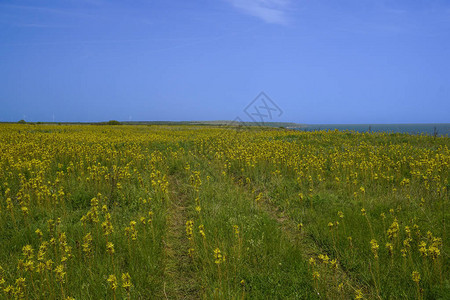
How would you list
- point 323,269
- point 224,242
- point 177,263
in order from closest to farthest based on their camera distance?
point 323,269
point 177,263
point 224,242

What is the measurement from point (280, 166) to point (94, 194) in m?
6.72

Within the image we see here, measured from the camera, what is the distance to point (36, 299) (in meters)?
3.20

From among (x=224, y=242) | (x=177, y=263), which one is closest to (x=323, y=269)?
(x=224, y=242)

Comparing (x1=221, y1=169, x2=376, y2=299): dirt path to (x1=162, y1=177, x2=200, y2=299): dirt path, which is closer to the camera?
(x1=221, y1=169, x2=376, y2=299): dirt path

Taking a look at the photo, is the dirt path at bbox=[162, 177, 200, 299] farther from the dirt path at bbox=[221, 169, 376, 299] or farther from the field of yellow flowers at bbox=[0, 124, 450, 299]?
the dirt path at bbox=[221, 169, 376, 299]

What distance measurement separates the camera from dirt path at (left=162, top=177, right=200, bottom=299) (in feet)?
11.8

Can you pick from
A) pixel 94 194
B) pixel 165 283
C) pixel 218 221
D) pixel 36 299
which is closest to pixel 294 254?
pixel 218 221

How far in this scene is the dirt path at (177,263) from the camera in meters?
3.60

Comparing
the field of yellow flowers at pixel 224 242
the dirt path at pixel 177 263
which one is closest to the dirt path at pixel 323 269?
the field of yellow flowers at pixel 224 242

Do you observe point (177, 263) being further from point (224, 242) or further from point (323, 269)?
point (323, 269)

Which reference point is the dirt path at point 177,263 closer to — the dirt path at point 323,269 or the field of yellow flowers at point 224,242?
the field of yellow flowers at point 224,242

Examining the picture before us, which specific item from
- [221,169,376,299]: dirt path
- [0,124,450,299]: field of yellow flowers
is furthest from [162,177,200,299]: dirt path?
[221,169,376,299]: dirt path

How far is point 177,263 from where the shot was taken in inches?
167

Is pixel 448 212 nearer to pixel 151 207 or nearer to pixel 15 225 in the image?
pixel 151 207
